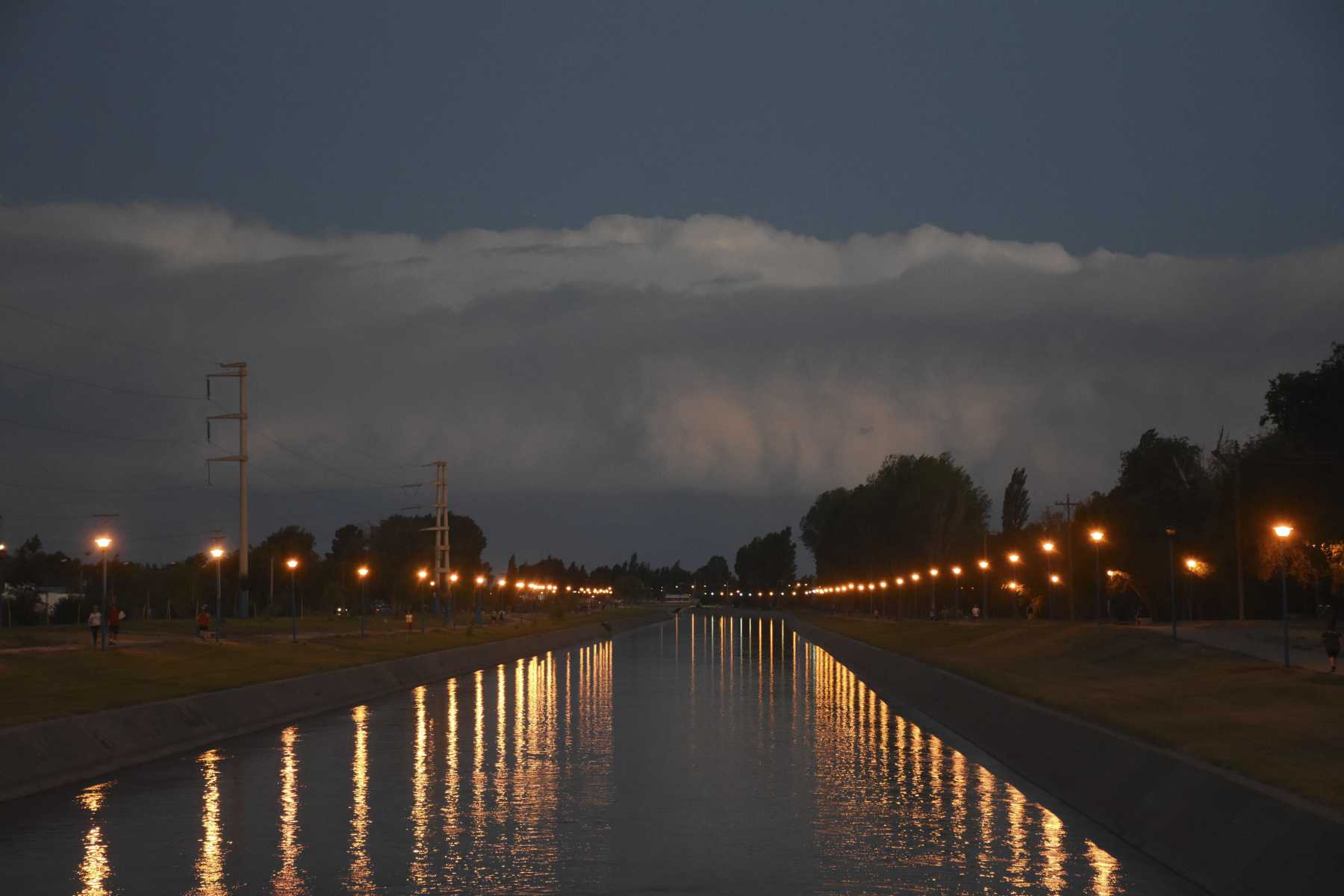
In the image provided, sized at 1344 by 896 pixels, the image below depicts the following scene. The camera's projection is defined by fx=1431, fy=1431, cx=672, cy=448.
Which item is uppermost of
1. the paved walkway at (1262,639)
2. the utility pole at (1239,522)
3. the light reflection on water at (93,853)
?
the utility pole at (1239,522)

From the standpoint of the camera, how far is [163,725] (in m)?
21.8

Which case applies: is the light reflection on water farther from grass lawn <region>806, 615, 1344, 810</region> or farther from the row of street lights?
the row of street lights

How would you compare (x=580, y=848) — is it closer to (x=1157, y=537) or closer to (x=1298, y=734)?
(x=1298, y=734)

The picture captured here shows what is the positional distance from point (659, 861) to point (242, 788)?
686cm

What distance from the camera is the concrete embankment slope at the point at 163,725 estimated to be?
17.0 metres

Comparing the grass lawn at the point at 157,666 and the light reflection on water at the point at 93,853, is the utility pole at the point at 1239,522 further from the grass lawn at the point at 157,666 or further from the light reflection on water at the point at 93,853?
the light reflection on water at the point at 93,853

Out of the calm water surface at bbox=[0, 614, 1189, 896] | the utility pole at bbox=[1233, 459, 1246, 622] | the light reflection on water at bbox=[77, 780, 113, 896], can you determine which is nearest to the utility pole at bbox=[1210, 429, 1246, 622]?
the utility pole at bbox=[1233, 459, 1246, 622]

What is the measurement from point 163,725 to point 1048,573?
2773 inches

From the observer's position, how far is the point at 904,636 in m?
79.7

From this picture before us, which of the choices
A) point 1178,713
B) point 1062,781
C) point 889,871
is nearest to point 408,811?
point 889,871

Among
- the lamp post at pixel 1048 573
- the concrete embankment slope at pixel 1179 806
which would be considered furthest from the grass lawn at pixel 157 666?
the lamp post at pixel 1048 573

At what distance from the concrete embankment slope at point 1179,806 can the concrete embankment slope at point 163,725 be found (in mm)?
11871

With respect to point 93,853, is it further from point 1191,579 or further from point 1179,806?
point 1191,579

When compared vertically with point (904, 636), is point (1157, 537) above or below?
above
